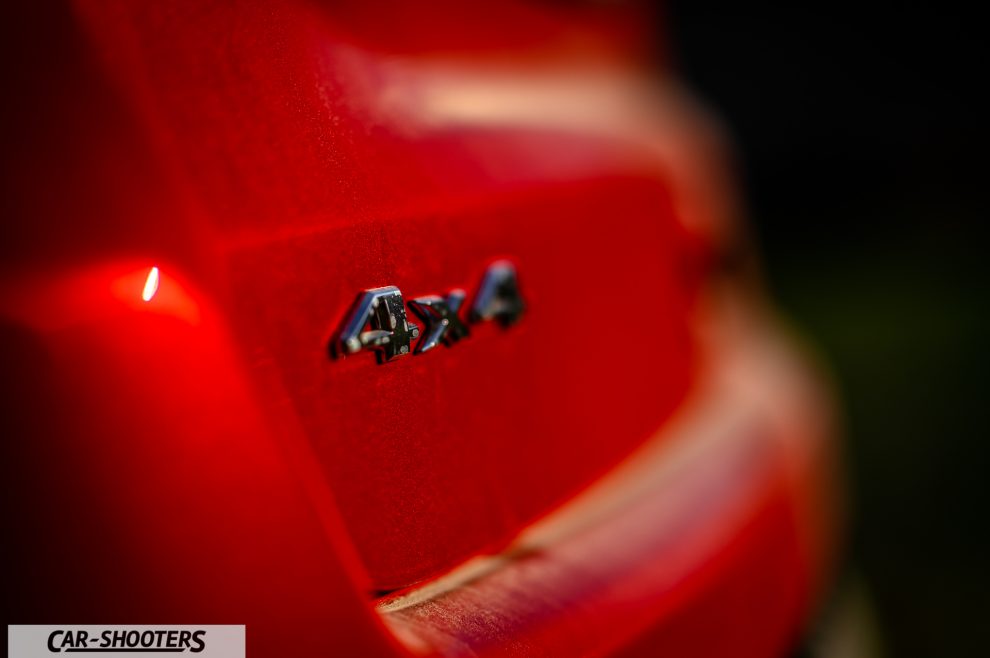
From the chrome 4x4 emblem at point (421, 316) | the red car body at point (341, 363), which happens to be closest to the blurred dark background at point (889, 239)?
the red car body at point (341, 363)

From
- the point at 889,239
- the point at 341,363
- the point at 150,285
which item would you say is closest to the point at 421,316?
the point at 341,363

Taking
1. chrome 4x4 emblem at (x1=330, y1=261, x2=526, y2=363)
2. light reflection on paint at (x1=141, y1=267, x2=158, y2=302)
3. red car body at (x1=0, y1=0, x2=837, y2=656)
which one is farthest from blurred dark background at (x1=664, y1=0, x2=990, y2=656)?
light reflection on paint at (x1=141, y1=267, x2=158, y2=302)

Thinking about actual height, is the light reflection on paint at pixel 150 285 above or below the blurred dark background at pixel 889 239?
below

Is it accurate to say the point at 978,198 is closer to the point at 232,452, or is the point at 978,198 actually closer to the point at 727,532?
the point at 727,532

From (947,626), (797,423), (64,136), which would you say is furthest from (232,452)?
(947,626)

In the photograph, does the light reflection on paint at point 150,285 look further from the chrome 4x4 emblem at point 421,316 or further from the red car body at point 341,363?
the chrome 4x4 emblem at point 421,316

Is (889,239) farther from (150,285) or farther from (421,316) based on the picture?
(150,285)
